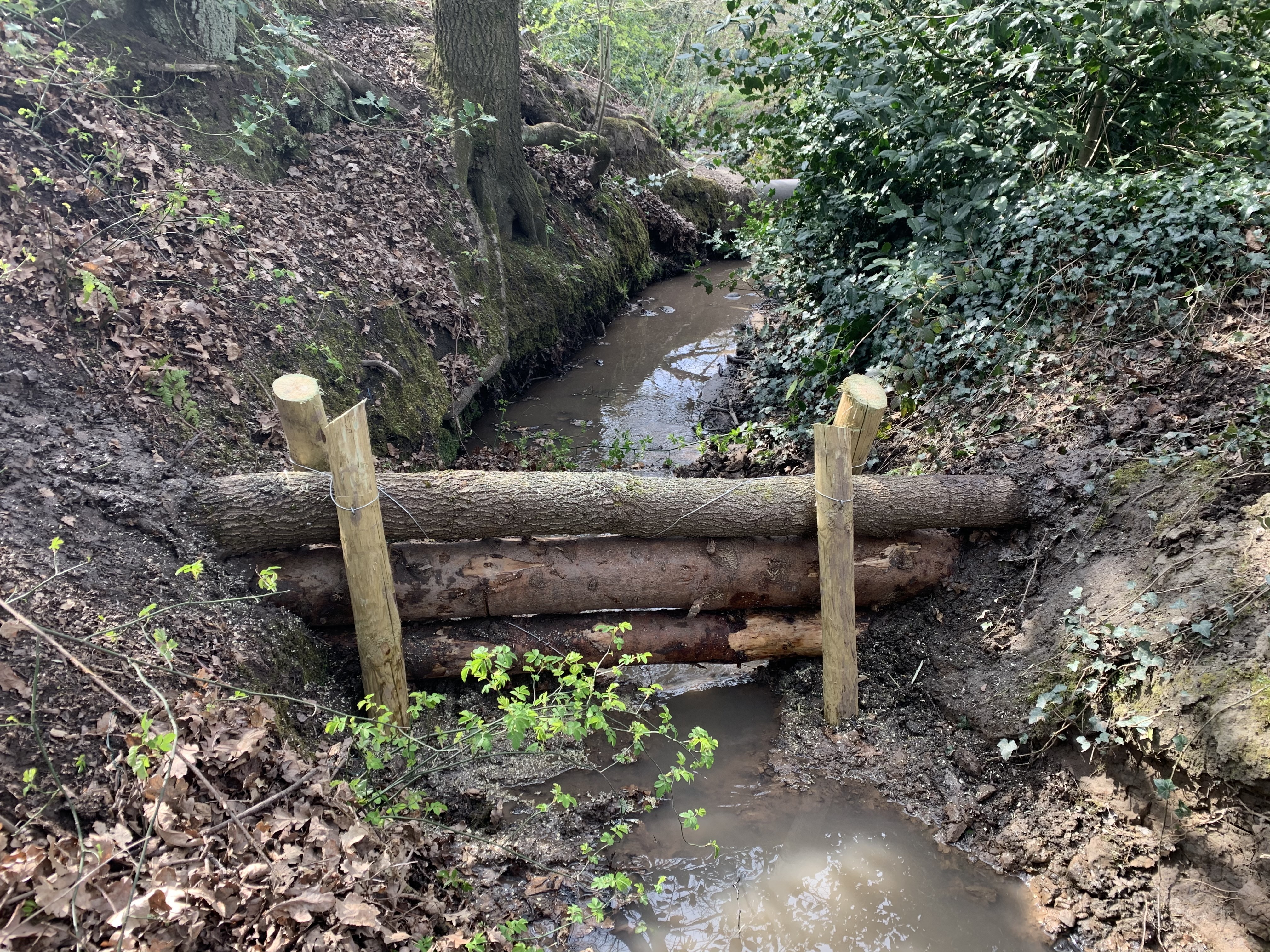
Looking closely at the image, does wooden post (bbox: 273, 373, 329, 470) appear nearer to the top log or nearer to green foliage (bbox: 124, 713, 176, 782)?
the top log

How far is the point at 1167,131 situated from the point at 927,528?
408cm

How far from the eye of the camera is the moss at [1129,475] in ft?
12.8

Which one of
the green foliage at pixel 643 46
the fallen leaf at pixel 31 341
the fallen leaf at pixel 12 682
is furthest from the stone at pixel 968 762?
the green foliage at pixel 643 46

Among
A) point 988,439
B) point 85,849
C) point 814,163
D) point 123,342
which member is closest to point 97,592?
point 85,849

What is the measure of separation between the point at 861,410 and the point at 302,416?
3052mm

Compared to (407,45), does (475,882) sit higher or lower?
lower

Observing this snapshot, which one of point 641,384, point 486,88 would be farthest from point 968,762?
point 486,88

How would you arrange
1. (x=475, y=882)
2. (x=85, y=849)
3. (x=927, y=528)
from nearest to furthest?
(x=85, y=849) < (x=475, y=882) < (x=927, y=528)

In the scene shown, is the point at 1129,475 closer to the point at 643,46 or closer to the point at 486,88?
the point at 486,88

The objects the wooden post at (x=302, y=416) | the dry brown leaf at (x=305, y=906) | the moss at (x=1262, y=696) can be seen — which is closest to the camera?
the dry brown leaf at (x=305, y=906)

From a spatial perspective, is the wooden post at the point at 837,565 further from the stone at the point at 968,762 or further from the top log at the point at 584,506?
the stone at the point at 968,762

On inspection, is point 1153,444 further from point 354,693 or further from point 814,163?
point 354,693

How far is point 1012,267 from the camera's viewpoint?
17.1 ft

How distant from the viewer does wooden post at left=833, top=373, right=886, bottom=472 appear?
4.13 m
